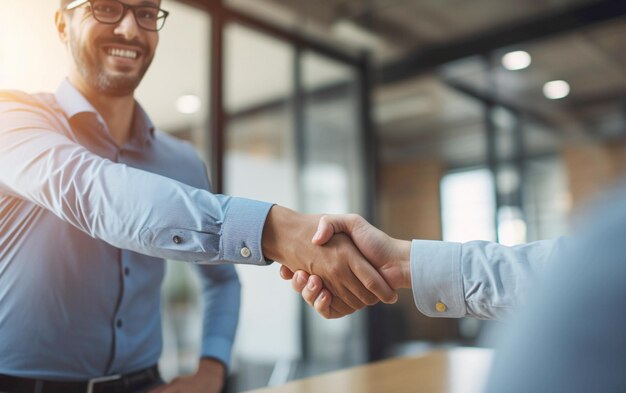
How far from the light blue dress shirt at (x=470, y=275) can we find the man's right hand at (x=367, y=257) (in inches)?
1.1

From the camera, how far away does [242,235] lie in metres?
0.88

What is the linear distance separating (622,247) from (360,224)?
2.03ft

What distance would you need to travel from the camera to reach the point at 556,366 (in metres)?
0.38

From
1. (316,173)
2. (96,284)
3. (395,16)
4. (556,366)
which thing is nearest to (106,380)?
(96,284)

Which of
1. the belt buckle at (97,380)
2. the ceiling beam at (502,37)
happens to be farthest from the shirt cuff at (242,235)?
the ceiling beam at (502,37)

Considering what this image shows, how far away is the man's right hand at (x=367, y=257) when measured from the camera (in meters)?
0.95

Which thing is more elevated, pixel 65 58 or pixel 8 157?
pixel 65 58

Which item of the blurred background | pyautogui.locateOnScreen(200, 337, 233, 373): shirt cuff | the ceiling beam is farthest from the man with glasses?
the ceiling beam

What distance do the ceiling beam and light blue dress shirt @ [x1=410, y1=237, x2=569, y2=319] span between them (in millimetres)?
3101

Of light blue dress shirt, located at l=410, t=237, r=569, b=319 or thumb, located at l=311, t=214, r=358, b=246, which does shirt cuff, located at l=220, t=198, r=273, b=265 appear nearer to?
thumb, located at l=311, t=214, r=358, b=246

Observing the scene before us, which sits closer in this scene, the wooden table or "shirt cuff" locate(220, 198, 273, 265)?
"shirt cuff" locate(220, 198, 273, 265)

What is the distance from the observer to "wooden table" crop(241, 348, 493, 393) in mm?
1275

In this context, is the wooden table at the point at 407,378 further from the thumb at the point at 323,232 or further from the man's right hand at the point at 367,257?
the thumb at the point at 323,232

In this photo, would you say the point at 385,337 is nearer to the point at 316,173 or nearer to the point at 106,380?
A: the point at 316,173
